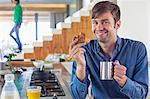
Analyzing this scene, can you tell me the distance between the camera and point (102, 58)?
2082mm

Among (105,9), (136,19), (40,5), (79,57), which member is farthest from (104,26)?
(40,5)

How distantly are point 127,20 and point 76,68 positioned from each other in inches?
135

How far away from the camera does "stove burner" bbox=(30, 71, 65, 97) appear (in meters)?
2.29

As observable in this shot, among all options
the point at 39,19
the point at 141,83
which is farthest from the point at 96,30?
the point at 39,19

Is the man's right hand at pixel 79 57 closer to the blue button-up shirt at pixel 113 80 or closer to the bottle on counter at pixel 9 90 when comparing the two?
the blue button-up shirt at pixel 113 80

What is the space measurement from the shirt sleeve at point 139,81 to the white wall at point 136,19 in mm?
2499

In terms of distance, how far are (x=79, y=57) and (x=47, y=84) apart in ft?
2.55

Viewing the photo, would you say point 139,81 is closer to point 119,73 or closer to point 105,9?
point 119,73

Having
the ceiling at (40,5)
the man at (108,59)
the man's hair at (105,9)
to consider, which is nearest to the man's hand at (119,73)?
the man at (108,59)

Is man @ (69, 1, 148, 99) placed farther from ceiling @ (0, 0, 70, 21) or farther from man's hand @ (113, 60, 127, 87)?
ceiling @ (0, 0, 70, 21)

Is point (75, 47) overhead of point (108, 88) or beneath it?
overhead

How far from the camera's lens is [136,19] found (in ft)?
16.7

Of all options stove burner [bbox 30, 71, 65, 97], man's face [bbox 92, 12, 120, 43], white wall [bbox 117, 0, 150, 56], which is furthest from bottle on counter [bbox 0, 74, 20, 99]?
white wall [bbox 117, 0, 150, 56]

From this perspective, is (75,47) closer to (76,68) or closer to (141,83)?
(76,68)
